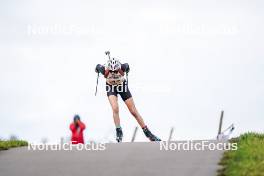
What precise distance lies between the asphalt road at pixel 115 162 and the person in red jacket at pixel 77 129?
213 cm

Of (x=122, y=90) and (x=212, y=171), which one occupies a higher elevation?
(x=122, y=90)

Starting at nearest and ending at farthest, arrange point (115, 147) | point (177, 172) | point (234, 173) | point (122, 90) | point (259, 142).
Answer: point (234, 173) → point (177, 172) → point (259, 142) → point (115, 147) → point (122, 90)

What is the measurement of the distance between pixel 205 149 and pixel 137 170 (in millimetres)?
1810

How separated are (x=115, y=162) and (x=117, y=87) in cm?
352

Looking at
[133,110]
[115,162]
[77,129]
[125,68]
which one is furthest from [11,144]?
[115,162]

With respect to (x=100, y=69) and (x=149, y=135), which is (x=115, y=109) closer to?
(x=100, y=69)

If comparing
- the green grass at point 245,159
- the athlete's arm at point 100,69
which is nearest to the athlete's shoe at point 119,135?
the athlete's arm at point 100,69

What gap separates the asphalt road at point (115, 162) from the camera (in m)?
11.9

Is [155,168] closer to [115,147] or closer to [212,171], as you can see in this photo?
[212,171]

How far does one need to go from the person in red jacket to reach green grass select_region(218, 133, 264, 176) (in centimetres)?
400

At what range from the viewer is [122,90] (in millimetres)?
16031

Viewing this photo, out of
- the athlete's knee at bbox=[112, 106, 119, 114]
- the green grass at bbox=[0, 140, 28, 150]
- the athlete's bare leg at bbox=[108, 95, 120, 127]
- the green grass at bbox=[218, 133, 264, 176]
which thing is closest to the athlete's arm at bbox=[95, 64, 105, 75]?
the athlete's bare leg at bbox=[108, 95, 120, 127]

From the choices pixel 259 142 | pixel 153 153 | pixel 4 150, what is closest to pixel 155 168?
pixel 153 153

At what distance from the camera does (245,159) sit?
11680 mm
